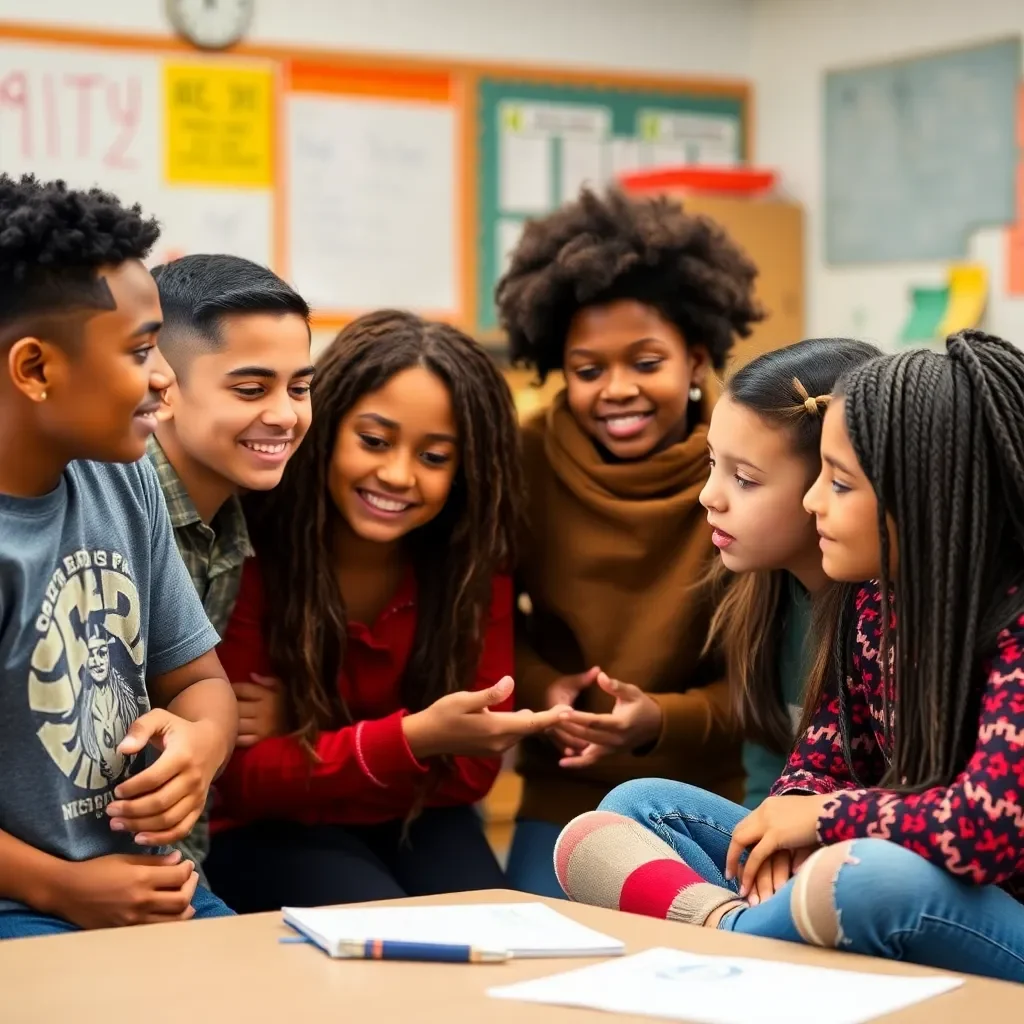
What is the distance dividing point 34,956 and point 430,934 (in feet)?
0.91

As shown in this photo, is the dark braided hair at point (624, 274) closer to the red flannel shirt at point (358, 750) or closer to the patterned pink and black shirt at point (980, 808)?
the red flannel shirt at point (358, 750)

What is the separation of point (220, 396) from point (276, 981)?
86 cm

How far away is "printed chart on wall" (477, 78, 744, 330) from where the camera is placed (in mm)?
4559

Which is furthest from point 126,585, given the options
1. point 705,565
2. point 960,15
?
point 960,15

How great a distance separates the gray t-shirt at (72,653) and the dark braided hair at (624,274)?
2.63 ft

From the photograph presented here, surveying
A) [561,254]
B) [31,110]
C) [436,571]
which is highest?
[31,110]

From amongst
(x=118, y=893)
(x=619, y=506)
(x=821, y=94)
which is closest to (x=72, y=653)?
(x=118, y=893)

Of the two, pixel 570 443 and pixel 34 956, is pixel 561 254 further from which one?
pixel 34 956

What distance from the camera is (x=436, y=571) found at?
200 centimetres

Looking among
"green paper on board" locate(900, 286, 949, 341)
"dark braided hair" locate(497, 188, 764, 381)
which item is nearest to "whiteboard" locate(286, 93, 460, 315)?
"green paper on board" locate(900, 286, 949, 341)

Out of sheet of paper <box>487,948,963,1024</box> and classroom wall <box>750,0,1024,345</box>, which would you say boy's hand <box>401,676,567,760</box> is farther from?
classroom wall <box>750,0,1024,345</box>

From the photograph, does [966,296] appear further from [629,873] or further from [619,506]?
[629,873]

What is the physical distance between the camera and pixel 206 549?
1.82 m

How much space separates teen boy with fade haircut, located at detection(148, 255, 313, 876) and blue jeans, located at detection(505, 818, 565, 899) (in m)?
0.45
